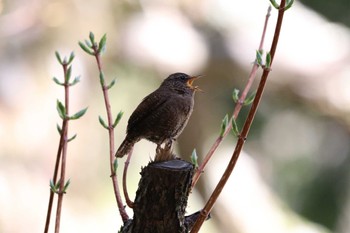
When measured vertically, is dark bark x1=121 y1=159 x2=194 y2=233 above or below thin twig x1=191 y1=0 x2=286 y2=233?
below

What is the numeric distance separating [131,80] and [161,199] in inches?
138

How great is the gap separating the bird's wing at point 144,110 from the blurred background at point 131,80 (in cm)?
186

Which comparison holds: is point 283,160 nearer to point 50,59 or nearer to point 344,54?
point 344,54

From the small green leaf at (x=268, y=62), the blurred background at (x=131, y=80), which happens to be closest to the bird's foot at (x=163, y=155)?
the small green leaf at (x=268, y=62)

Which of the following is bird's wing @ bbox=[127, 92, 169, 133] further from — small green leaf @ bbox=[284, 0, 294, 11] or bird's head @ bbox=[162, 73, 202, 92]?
small green leaf @ bbox=[284, 0, 294, 11]

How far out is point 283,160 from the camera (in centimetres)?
726

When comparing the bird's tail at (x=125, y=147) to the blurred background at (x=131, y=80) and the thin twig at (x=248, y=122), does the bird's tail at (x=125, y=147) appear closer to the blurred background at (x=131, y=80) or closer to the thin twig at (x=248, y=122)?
the thin twig at (x=248, y=122)

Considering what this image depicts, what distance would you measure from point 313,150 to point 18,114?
Answer: 4499mm

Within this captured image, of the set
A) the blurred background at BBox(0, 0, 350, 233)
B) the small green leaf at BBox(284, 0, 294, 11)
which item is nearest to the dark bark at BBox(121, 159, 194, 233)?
the small green leaf at BBox(284, 0, 294, 11)

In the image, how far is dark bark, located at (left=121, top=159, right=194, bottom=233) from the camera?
115cm

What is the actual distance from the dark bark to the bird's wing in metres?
0.22

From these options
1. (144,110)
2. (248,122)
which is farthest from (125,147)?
(248,122)

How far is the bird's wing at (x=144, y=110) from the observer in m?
1.36

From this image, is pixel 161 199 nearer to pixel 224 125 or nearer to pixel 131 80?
pixel 224 125
